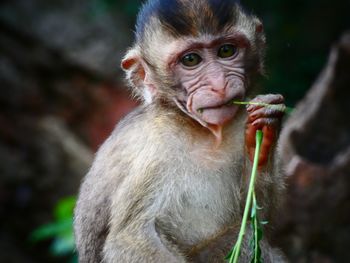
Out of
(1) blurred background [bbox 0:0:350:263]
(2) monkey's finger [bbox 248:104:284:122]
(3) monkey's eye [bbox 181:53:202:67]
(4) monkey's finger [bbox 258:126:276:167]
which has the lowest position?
(4) monkey's finger [bbox 258:126:276:167]

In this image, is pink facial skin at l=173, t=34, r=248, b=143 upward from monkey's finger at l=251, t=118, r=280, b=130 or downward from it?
upward

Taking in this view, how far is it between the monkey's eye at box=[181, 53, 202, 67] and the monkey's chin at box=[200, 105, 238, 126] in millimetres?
374

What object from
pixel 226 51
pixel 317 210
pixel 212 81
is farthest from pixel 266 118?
pixel 317 210

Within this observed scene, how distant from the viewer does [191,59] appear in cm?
529

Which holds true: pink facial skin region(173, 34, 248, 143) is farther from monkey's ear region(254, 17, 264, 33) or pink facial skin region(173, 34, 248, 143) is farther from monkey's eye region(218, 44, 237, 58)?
monkey's ear region(254, 17, 264, 33)

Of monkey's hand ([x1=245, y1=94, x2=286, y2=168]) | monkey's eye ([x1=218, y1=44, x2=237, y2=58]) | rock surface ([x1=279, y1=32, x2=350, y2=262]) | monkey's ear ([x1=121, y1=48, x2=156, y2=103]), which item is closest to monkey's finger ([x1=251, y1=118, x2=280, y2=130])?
monkey's hand ([x1=245, y1=94, x2=286, y2=168])

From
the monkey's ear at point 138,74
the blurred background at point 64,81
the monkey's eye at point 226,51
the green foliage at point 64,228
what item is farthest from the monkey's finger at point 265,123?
the blurred background at point 64,81

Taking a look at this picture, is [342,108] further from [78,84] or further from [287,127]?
[78,84]

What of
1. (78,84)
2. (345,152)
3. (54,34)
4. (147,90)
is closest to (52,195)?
(78,84)

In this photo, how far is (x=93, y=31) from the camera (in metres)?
12.3

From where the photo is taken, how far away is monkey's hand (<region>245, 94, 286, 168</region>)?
16.5ft

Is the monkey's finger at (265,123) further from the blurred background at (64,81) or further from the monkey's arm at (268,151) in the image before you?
the blurred background at (64,81)

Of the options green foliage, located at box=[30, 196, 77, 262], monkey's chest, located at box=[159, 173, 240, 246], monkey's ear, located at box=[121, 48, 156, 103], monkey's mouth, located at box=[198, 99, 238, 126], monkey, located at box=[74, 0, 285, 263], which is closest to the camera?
monkey's mouth, located at box=[198, 99, 238, 126]

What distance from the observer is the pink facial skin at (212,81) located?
5.04 m
